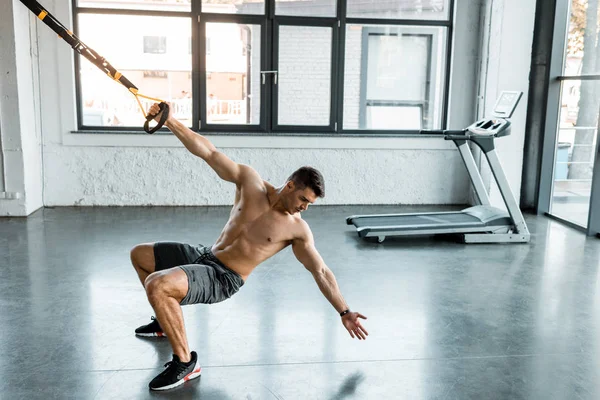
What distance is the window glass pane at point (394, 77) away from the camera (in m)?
7.25

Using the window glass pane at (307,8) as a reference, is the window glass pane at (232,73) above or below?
below

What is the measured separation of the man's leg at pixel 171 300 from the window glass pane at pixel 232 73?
4372 mm

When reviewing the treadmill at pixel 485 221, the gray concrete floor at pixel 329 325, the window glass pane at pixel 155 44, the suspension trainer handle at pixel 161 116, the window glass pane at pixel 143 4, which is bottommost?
the gray concrete floor at pixel 329 325

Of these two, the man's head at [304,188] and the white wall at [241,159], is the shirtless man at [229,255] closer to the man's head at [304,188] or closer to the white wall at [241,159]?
the man's head at [304,188]

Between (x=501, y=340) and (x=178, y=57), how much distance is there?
4.92m

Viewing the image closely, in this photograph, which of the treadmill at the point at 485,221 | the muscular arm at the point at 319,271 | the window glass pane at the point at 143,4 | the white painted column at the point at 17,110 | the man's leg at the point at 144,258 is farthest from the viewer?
the window glass pane at the point at 143,4

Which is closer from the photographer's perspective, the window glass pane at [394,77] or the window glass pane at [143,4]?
the window glass pane at [143,4]

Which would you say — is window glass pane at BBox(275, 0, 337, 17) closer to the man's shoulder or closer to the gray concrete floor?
the gray concrete floor

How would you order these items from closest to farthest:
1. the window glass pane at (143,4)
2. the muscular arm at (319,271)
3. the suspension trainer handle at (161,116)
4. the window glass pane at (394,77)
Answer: the suspension trainer handle at (161,116) → the muscular arm at (319,271) → the window glass pane at (143,4) → the window glass pane at (394,77)

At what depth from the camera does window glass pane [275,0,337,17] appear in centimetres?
701

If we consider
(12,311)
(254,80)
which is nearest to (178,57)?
(254,80)

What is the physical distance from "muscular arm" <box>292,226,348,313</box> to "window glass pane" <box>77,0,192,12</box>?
15.1 feet

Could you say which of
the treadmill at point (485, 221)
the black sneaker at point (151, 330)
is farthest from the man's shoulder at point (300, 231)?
the treadmill at point (485, 221)

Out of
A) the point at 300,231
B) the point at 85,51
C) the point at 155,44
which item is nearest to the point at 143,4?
the point at 155,44
